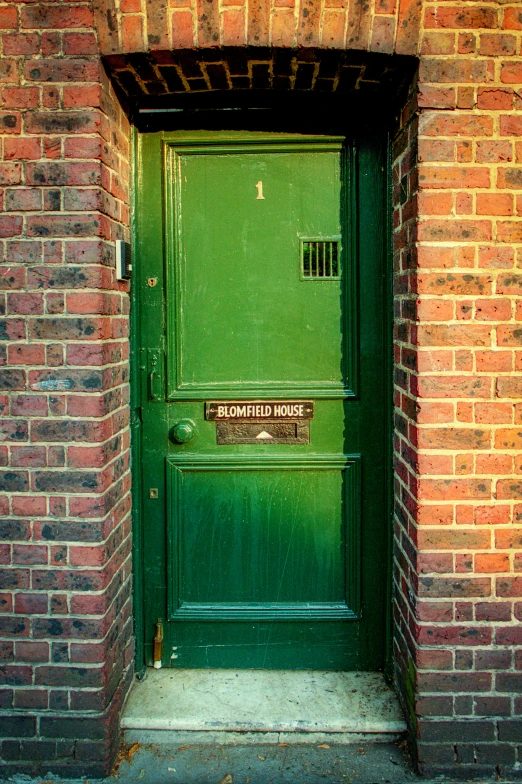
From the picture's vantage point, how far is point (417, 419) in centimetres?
241

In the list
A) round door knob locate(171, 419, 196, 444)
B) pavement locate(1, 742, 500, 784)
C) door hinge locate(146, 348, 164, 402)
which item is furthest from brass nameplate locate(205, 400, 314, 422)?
pavement locate(1, 742, 500, 784)

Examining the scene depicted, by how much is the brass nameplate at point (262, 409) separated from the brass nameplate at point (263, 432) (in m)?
0.03

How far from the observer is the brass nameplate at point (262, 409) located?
2.88 m

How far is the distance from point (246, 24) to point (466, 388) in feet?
5.30

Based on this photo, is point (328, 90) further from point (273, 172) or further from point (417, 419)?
point (417, 419)

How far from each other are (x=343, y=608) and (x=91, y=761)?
1.24 meters

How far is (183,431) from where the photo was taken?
113 inches

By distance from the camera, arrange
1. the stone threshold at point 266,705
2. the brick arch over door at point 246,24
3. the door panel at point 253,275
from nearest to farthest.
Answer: the brick arch over door at point 246,24, the stone threshold at point 266,705, the door panel at point 253,275

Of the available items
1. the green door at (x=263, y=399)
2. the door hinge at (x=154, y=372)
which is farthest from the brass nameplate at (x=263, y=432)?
the door hinge at (x=154, y=372)

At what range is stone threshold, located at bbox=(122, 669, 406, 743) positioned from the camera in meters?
2.62

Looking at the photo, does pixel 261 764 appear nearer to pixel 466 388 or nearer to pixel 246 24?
pixel 466 388

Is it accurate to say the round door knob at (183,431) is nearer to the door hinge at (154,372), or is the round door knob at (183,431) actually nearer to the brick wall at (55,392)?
the door hinge at (154,372)

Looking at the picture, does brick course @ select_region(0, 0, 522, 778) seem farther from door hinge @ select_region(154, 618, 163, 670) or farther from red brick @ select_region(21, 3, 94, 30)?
door hinge @ select_region(154, 618, 163, 670)

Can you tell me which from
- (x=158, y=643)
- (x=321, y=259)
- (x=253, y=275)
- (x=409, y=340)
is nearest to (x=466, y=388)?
(x=409, y=340)
